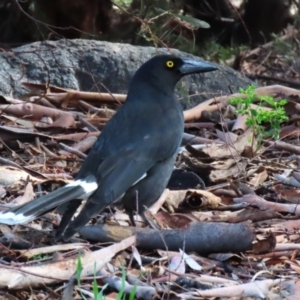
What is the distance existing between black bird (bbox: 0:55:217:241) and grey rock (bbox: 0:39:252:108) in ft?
4.89

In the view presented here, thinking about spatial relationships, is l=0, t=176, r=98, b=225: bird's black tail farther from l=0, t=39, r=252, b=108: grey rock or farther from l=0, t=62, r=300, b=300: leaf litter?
l=0, t=39, r=252, b=108: grey rock

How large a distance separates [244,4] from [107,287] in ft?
20.8

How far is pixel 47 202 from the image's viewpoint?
3.82m

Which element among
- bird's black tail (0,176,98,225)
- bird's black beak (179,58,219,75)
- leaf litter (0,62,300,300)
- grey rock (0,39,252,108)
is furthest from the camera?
grey rock (0,39,252,108)

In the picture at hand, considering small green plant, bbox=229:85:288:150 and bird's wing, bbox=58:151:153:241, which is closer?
bird's wing, bbox=58:151:153:241

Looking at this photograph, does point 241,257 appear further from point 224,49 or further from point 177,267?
point 224,49

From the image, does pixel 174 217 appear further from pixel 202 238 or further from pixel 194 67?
pixel 194 67

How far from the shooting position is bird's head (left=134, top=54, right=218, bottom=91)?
16.7 feet

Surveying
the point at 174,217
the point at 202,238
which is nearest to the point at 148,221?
the point at 174,217

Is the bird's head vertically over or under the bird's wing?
over

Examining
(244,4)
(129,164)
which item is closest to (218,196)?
(129,164)

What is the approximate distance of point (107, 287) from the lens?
3449mm

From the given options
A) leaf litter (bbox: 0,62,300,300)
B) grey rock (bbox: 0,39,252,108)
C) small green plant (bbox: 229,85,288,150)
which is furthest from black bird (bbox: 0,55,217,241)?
grey rock (bbox: 0,39,252,108)

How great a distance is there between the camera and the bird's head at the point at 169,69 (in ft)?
16.7
